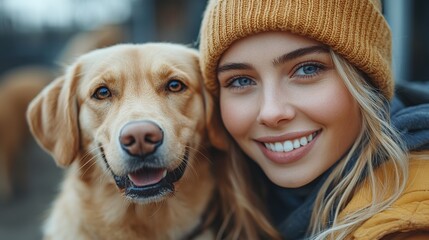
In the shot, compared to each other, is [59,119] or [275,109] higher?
[275,109]

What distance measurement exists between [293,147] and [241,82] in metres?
0.38

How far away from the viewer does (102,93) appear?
2.38 m

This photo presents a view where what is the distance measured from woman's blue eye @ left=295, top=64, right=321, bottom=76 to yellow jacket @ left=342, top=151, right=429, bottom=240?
1.77 ft

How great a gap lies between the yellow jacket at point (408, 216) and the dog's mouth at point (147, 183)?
0.82 meters

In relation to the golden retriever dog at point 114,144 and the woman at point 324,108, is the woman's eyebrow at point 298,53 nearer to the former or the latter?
the woman at point 324,108

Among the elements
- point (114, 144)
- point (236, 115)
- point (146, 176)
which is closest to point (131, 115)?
point (114, 144)

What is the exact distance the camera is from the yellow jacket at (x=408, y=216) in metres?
1.70

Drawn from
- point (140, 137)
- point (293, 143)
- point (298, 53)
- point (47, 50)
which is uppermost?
point (298, 53)

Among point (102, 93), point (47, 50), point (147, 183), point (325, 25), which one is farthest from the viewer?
point (47, 50)

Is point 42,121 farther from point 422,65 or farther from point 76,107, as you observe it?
point 422,65

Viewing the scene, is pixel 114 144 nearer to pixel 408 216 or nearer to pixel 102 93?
pixel 102 93

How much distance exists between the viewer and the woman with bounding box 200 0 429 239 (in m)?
1.92

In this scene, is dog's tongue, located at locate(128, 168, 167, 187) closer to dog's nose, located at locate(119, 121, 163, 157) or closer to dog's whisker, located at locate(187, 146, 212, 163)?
dog's nose, located at locate(119, 121, 163, 157)

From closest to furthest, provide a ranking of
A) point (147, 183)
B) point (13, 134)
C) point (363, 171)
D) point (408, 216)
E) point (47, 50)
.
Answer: point (408, 216)
point (363, 171)
point (147, 183)
point (13, 134)
point (47, 50)
